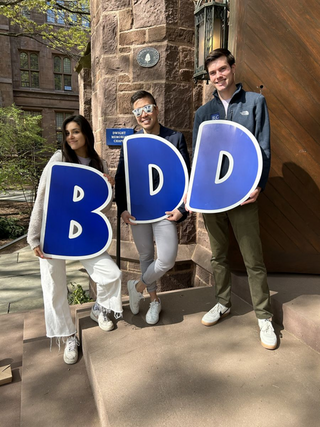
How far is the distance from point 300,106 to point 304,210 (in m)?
0.95

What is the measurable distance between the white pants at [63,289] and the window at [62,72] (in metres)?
23.6

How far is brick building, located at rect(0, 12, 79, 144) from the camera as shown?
20672mm

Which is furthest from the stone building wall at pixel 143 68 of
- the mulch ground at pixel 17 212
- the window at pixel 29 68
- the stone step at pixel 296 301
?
the window at pixel 29 68

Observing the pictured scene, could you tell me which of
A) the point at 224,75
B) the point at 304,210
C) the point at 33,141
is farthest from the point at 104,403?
the point at 33,141

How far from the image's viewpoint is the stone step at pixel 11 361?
2164mm

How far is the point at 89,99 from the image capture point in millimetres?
5707

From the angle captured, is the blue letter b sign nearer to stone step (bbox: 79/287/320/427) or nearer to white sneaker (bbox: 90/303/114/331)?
white sneaker (bbox: 90/303/114/331)

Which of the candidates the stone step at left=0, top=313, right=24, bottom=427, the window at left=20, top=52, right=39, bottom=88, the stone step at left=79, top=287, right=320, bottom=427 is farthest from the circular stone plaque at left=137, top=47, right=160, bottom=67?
the window at left=20, top=52, right=39, bottom=88

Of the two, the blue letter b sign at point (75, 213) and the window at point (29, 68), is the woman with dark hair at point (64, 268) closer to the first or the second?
the blue letter b sign at point (75, 213)

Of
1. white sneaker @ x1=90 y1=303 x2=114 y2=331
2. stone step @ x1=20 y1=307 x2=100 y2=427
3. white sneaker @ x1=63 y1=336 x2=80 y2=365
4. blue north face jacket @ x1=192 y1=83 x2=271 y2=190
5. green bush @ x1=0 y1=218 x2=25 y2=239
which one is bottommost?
green bush @ x1=0 y1=218 x2=25 y2=239

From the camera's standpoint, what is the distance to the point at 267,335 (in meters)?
2.23

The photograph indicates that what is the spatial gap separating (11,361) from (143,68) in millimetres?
3201

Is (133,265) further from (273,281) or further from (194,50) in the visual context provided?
(194,50)

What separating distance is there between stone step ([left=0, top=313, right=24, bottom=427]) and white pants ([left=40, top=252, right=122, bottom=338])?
532 millimetres
